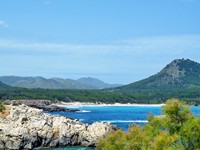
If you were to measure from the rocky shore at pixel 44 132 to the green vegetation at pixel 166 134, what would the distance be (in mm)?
30204

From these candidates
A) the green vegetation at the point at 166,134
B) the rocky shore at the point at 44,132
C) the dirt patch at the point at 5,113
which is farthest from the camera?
the dirt patch at the point at 5,113

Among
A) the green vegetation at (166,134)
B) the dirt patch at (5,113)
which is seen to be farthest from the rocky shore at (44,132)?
the green vegetation at (166,134)

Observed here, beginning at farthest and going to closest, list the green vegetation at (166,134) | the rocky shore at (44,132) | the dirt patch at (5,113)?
the dirt patch at (5,113) → the rocky shore at (44,132) → the green vegetation at (166,134)

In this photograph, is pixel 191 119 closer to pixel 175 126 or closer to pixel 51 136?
pixel 175 126

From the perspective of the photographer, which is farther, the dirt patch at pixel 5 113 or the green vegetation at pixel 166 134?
the dirt patch at pixel 5 113

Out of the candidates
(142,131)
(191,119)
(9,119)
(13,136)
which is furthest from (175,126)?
(9,119)

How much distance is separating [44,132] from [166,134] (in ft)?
133

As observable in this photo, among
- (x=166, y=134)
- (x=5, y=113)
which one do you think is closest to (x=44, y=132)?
(x=5, y=113)

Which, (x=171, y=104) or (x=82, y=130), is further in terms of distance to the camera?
(x=82, y=130)

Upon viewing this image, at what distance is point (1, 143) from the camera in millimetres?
68625

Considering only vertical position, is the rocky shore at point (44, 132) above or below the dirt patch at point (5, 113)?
below

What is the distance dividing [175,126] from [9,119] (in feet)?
148

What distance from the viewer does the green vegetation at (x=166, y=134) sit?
33959mm

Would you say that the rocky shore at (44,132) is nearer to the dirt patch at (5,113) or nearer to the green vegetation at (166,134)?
the dirt patch at (5,113)
